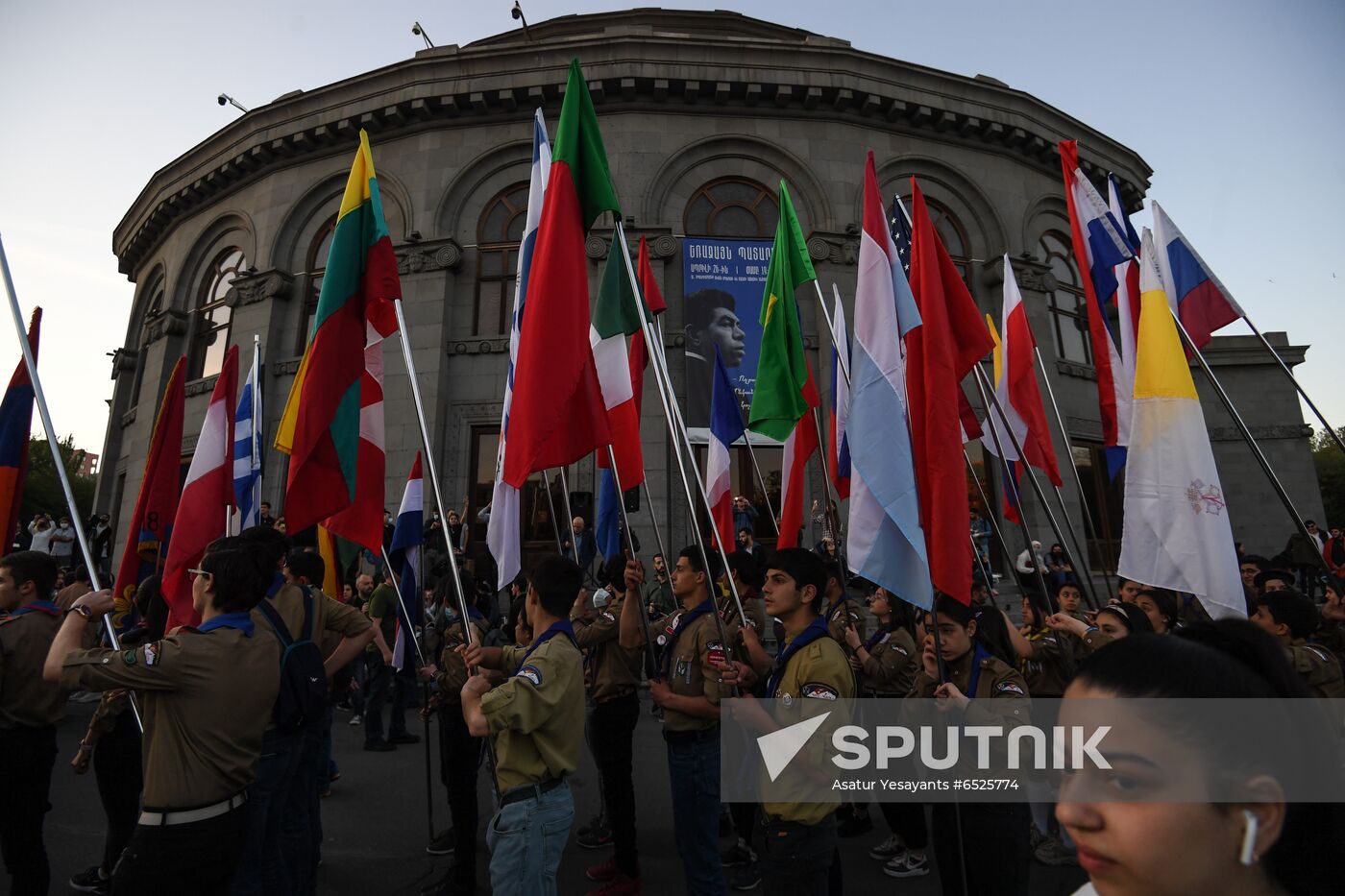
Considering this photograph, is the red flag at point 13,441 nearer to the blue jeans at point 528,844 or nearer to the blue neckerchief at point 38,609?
the blue neckerchief at point 38,609

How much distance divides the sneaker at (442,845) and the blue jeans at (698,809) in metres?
2.08

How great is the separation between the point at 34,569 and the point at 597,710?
361 centimetres

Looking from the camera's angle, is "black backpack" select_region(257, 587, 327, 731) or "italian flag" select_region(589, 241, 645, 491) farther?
"italian flag" select_region(589, 241, 645, 491)

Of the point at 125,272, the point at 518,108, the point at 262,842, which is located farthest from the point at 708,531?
the point at 125,272

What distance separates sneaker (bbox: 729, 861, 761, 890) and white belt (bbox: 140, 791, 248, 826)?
3.41 m

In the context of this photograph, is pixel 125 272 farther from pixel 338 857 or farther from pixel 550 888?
pixel 550 888

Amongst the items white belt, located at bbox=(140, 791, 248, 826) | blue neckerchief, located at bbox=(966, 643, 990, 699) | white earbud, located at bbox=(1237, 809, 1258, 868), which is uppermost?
white earbud, located at bbox=(1237, 809, 1258, 868)

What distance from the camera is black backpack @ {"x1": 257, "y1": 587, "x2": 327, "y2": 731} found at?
3.58 meters

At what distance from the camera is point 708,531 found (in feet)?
39.7

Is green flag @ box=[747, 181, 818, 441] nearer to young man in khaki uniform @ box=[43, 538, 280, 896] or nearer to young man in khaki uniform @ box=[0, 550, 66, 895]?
young man in khaki uniform @ box=[43, 538, 280, 896]

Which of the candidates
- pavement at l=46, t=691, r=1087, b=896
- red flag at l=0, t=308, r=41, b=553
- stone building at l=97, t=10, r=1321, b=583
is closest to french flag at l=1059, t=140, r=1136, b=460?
pavement at l=46, t=691, r=1087, b=896

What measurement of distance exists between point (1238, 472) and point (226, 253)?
30079mm

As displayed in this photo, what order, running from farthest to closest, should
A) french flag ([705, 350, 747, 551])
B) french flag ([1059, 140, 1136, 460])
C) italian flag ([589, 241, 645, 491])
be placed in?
french flag ([705, 350, 747, 551]), french flag ([1059, 140, 1136, 460]), italian flag ([589, 241, 645, 491])

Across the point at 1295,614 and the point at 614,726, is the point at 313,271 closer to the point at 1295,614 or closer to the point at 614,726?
the point at 614,726
